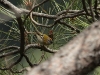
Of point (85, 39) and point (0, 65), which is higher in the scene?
point (85, 39)

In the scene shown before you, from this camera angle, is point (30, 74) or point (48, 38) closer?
point (30, 74)

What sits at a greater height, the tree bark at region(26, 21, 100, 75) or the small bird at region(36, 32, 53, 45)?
the tree bark at region(26, 21, 100, 75)

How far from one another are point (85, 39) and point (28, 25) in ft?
1.81

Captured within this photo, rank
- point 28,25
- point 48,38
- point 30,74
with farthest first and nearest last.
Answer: point 28,25
point 48,38
point 30,74

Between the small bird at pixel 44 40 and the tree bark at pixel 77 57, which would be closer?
the tree bark at pixel 77 57

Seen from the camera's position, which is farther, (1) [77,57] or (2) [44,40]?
(2) [44,40]

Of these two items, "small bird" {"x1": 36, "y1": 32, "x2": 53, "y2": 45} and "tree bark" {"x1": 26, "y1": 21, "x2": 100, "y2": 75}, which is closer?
"tree bark" {"x1": 26, "y1": 21, "x2": 100, "y2": 75}

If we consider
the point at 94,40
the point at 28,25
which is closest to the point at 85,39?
the point at 94,40

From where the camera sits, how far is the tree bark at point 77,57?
0.25 meters

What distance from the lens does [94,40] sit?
264 mm

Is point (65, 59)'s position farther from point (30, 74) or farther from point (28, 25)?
point (28, 25)

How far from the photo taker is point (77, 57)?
10.1 inches

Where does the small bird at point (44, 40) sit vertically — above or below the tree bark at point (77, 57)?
below

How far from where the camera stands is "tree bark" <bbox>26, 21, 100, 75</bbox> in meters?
0.25
